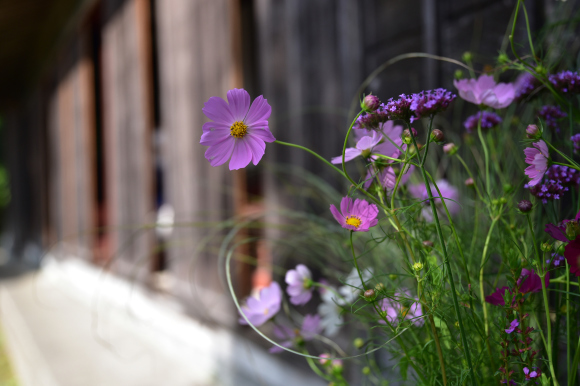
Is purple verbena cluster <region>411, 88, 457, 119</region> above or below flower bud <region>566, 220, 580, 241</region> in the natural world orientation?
above

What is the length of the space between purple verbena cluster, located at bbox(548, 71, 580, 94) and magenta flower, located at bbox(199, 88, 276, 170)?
278mm

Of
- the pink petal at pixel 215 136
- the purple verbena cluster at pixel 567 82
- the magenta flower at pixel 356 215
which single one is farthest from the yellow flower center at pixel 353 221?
the purple verbena cluster at pixel 567 82

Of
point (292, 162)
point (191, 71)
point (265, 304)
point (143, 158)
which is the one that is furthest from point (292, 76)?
point (143, 158)

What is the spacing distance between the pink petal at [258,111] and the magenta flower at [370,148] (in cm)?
8

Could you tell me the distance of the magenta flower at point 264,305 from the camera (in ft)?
1.68

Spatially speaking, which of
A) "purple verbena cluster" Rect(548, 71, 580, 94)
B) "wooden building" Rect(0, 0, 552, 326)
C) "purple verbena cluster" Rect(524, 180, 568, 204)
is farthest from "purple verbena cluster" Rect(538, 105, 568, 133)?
"wooden building" Rect(0, 0, 552, 326)

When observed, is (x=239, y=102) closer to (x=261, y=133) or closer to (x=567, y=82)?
(x=261, y=133)

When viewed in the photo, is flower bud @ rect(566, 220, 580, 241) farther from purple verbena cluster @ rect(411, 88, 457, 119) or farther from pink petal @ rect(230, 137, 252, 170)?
pink petal @ rect(230, 137, 252, 170)

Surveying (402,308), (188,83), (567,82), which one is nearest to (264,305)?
(402,308)

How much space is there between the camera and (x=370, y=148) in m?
0.37

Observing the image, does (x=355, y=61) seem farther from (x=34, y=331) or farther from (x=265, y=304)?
(x=34, y=331)

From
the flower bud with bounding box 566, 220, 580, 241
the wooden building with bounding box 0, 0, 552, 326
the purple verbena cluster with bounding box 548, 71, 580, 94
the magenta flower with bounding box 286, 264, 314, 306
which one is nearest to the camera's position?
the flower bud with bounding box 566, 220, 580, 241

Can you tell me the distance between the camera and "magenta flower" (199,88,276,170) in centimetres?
33

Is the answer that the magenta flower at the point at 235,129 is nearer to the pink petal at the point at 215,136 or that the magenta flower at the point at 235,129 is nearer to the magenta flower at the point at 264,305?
the pink petal at the point at 215,136
